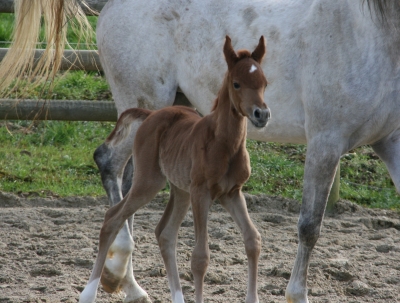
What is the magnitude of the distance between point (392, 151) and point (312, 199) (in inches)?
22.3

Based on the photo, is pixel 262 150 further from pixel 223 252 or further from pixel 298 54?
pixel 298 54

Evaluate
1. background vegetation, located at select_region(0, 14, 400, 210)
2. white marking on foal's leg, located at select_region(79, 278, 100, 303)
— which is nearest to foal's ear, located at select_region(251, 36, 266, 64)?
white marking on foal's leg, located at select_region(79, 278, 100, 303)

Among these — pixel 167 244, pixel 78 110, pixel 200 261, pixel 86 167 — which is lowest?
pixel 86 167

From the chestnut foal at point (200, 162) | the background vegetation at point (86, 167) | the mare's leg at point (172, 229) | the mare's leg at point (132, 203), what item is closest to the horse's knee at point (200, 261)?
the chestnut foal at point (200, 162)

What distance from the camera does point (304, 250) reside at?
145 inches

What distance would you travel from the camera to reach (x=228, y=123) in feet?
10.1

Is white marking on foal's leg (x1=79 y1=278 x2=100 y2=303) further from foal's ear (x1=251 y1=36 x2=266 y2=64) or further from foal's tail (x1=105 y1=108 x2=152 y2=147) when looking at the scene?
foal's ear (x1=251 y1=36 x2=266 y2=64)

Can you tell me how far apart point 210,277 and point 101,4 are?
3.22 metres

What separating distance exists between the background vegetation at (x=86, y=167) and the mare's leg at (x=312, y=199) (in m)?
2.27

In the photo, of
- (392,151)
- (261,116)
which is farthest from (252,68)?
(392,151)

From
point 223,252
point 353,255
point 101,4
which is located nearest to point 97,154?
point 223,252

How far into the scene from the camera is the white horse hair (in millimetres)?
3535

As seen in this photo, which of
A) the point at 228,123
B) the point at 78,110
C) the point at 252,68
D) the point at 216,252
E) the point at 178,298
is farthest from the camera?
the point at 78,110

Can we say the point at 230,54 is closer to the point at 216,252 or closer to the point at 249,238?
the point at 249,238
